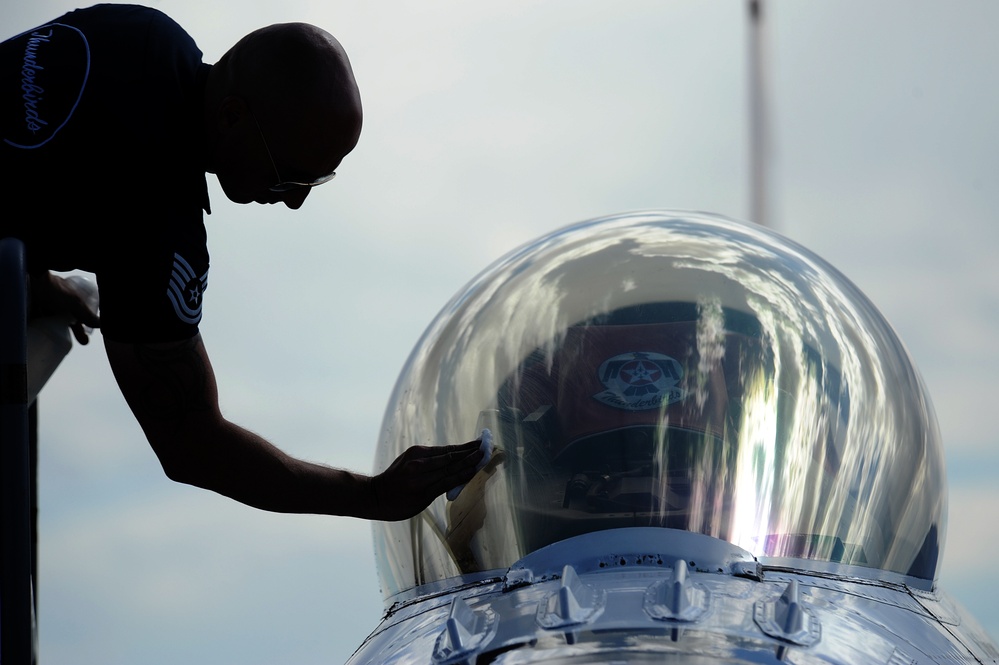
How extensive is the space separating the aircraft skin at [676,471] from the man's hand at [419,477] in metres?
Result: 0.05

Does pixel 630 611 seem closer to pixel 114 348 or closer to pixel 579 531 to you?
pixel 579 531

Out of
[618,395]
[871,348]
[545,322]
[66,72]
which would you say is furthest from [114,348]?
[871,348]

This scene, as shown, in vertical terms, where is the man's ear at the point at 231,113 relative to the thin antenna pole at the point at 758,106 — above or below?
below

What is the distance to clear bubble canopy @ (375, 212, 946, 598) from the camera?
2.61 meters

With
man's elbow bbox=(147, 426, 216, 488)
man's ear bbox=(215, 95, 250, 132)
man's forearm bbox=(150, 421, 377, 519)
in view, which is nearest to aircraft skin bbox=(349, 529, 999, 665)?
man's forearm bbox=(150, 421, 377, 519)

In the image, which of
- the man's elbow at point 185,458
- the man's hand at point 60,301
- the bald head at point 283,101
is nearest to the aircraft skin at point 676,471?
the man's elbow at point 185,458

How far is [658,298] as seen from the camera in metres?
2.87

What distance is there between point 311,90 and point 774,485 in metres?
1.51

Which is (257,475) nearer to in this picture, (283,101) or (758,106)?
(283,101)

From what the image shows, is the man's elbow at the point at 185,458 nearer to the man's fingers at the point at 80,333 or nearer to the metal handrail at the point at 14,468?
the metal handrail at the point at 14,468

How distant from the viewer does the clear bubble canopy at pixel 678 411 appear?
103 inches

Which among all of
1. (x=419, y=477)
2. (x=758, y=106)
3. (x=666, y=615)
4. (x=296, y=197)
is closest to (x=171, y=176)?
(x=296, y=197)

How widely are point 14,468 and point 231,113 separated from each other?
1082 mm

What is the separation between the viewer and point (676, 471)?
2.58 meters
